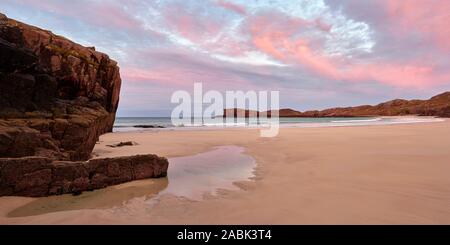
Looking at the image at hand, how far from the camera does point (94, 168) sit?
6914 millimetres

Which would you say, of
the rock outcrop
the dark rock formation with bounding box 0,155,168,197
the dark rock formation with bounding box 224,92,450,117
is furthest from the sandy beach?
the dark rock formation with bounding box 224,92,450,117

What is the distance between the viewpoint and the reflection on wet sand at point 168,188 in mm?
5609

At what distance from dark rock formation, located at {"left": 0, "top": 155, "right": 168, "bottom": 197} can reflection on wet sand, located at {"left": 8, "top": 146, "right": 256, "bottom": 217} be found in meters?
0.24

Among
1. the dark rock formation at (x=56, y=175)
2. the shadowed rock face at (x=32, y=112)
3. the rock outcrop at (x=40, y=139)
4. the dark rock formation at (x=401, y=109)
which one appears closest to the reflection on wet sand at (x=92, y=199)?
the dark rock formation at (x=56, y=175)

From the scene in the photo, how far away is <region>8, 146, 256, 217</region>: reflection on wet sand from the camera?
5609 mm

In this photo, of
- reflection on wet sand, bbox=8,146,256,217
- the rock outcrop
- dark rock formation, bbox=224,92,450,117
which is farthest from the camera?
dark rock formation, bbox=224,92,450,117

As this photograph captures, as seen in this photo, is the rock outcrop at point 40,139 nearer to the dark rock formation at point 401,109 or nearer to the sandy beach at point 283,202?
the sandy beach at point 283,202

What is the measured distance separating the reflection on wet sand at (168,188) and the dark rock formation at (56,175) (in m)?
0.24

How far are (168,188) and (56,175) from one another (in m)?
2.71

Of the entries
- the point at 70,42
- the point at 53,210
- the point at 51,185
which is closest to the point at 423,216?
the point at 53,210

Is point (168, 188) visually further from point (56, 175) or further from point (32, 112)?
point (32, 112)

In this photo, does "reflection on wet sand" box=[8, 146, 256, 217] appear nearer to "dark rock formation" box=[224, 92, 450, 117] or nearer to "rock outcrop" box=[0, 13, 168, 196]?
"rock outcrop" box=[0, 13, 168, 196]
